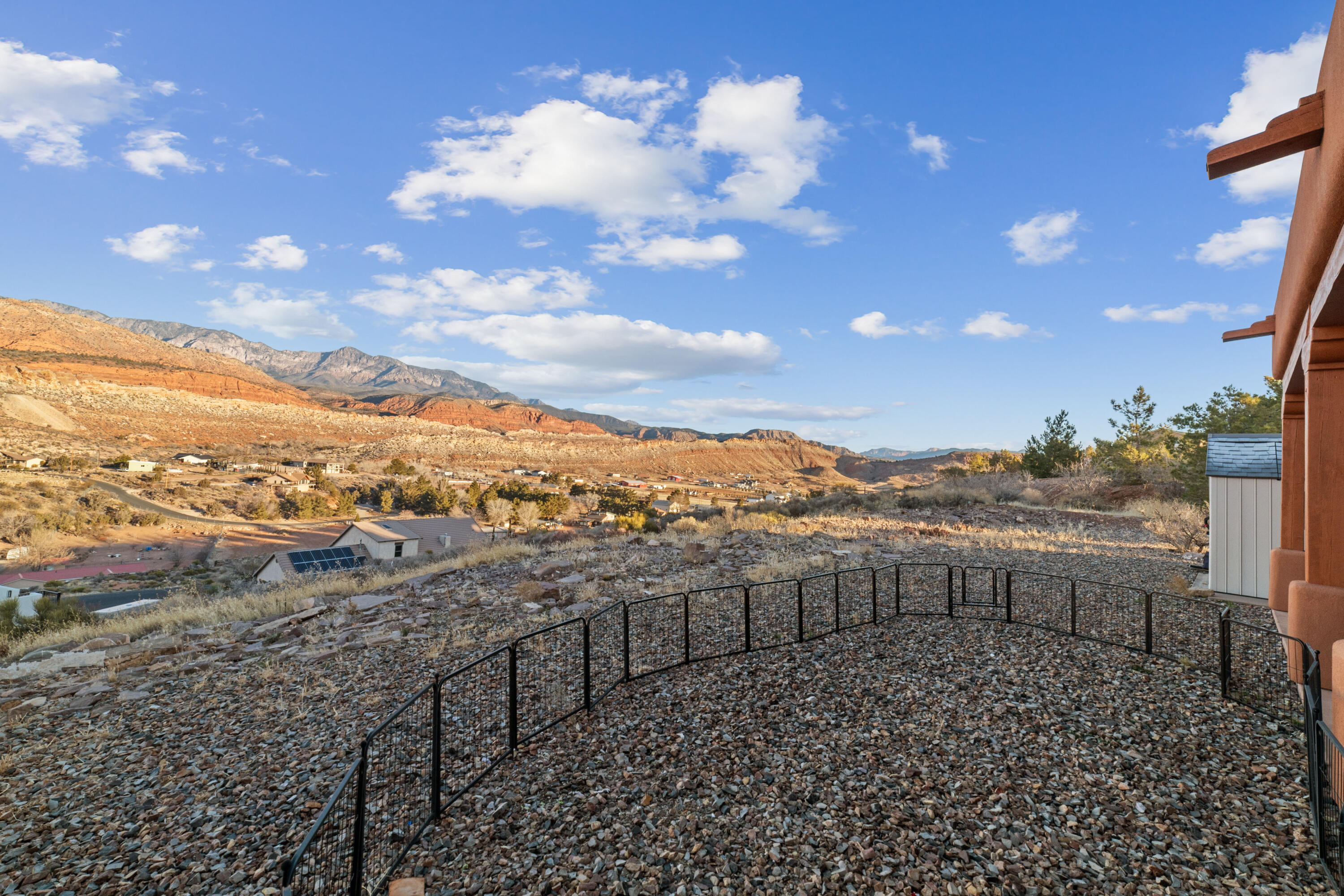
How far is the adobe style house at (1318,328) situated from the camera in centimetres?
395

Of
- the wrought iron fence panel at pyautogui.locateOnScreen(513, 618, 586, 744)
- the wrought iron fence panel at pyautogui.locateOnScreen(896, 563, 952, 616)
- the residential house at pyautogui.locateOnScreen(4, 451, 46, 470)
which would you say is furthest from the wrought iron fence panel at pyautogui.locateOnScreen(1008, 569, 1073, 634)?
the residential house at pyautogui.locateOnScreen(4, 451, 46, 470)

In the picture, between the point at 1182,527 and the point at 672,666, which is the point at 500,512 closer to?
the point at 672,666

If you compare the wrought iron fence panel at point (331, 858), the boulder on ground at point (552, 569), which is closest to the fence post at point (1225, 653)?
the wrought iron fence panel at point (331, 858)

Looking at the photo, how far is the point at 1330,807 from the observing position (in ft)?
13.8

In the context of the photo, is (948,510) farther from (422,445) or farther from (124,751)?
(422,445)

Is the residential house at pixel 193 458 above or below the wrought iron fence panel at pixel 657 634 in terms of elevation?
above

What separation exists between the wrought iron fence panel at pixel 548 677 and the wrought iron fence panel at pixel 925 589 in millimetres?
5563

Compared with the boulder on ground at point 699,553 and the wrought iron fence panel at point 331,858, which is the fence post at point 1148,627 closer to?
the boulder on ground at point 699,553

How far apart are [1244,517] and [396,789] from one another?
14.8 meters

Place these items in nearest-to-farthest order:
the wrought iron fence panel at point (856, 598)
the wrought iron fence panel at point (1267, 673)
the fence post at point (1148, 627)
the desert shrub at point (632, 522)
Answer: the wrought iron fence panel at point (1267, 673) < the fence post at point (1148, 627) < the wrought iron fence panel at point (856, 598) < the desert shrub at point (632, 522)

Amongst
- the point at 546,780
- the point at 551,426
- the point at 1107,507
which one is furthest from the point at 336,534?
the point at 551,426

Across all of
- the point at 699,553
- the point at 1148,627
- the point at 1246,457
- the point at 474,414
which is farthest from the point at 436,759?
the point at 474,414

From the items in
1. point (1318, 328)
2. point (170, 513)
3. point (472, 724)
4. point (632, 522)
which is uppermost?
point (1318, 328)

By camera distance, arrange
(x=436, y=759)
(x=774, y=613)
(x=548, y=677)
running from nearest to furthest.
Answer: (x=436, y=759) → (x=548, y=677) → (x=774, y=613)
